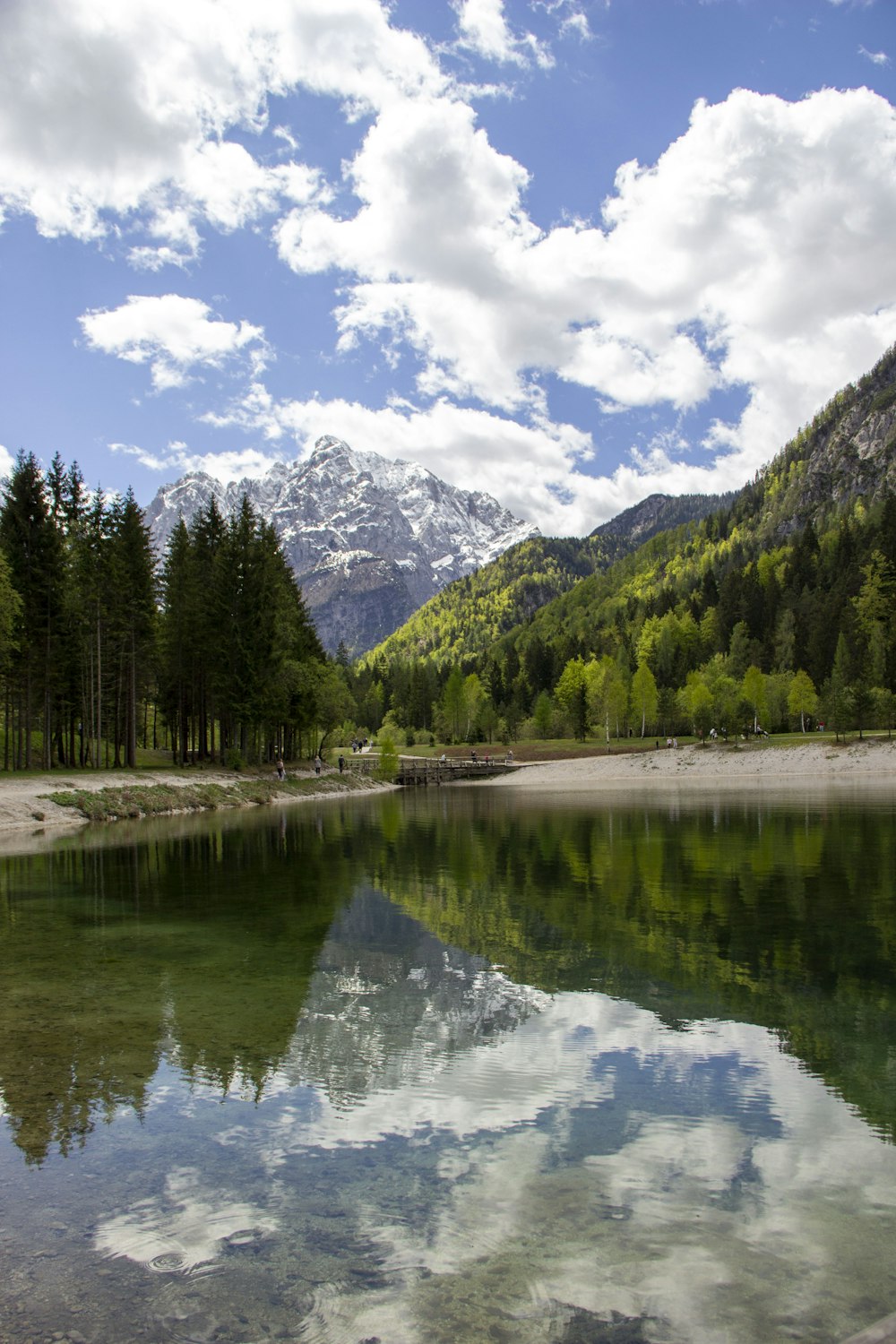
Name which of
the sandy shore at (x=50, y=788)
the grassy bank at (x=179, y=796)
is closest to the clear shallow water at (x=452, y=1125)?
the sandy shore at (x=50, y=788)

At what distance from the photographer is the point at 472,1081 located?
8195mm

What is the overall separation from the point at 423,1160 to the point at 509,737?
5670 inches

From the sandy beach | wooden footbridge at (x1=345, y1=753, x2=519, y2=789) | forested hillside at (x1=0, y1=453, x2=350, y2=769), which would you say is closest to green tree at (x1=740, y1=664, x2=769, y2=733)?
the sandy beach

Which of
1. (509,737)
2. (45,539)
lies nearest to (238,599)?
(45,539)

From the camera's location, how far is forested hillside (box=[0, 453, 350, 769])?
49688mm

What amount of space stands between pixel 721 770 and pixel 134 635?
65.6 meters

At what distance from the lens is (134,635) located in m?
56.0

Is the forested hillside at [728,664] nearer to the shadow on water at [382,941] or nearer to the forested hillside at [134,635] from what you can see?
the forested hillside at [134,635]

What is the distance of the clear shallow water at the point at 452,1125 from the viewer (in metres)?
4.82

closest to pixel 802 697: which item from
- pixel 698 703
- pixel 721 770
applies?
pixel 698 703

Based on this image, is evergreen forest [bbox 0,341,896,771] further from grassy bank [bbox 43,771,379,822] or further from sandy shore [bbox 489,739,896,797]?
sandy shore [bbox 489,739,896,797]

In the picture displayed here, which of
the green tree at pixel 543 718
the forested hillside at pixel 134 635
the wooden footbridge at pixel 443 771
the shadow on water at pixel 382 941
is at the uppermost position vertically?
the forested hillside at pixel 134 635

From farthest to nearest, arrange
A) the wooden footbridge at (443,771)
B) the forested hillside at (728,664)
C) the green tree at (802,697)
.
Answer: the green tree at (802,697), the forested hillside at (728,664), the wooden footbridge at (443,771)

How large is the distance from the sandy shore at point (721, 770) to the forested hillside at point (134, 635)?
30.4m
